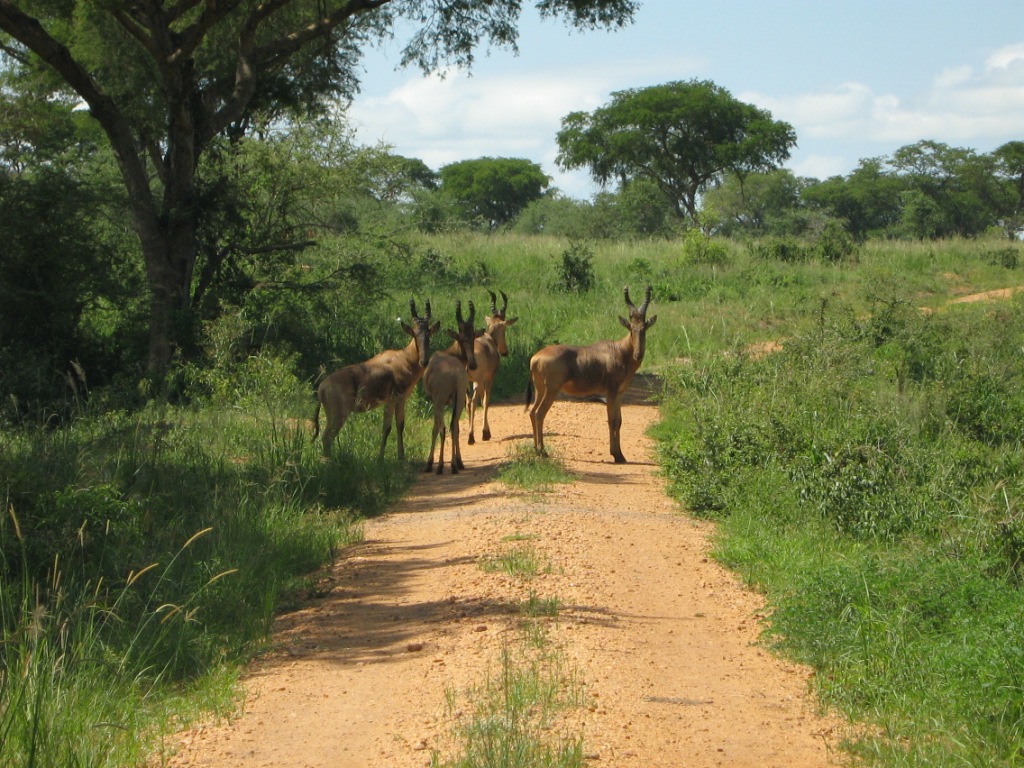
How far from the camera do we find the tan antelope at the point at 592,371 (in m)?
14.5

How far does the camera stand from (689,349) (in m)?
20.9

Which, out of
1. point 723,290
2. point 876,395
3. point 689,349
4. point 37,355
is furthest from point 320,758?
point 723,290

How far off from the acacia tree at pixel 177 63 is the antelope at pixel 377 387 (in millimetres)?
5156

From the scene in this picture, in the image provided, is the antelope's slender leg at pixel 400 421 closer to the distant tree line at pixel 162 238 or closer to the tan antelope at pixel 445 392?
the tan antelope at pixel 445 392

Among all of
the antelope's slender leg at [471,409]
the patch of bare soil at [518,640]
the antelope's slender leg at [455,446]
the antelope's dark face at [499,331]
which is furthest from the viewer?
the antelope's dark face at [499,331]

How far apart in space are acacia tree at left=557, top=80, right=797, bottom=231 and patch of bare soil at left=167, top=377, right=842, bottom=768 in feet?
120

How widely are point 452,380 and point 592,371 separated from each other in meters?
1.96

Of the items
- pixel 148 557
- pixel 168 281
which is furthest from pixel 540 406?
pixel 168 281

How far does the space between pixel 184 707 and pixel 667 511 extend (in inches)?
249

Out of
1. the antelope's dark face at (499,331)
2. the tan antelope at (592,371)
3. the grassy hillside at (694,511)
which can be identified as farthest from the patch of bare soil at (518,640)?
the antelope's dark face at (499,331)

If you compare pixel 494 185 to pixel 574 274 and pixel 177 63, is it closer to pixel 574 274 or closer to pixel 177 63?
pixel 574 274

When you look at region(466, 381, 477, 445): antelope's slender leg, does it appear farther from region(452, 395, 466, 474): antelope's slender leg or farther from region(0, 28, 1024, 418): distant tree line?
region(0, 28, 1024, 418): distant tree line

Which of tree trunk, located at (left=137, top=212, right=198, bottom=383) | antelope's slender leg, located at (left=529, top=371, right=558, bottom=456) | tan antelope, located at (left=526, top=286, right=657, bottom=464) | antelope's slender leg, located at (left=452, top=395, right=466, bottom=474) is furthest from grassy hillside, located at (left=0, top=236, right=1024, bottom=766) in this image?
antelope's slender leg, located at (left=529, top=371, right=558, bottom=456)

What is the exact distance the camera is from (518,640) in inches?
272
